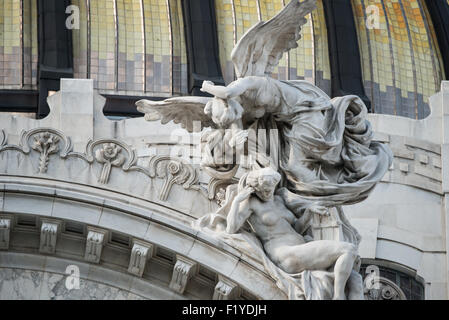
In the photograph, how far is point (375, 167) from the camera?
31.0m

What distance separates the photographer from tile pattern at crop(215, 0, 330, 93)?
50719mm

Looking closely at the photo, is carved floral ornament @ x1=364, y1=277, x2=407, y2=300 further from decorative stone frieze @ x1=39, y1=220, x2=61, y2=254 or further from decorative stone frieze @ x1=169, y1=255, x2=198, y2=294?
decorative stone frieze @ x1=39, y1=220, x2=61, y2=254

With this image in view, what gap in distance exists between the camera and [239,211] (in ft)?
98.5

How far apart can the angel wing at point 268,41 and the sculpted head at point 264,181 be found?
1.96 metres

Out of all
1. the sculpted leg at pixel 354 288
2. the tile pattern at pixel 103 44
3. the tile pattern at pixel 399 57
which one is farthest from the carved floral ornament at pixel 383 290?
the tile pattern at pixel 103 44

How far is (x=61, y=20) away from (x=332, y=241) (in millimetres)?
20415

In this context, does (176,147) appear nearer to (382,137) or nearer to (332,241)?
(382,137)

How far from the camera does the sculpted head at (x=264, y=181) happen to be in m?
30.0

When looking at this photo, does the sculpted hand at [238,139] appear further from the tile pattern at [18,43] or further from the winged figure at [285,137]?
the tile pattern at [18,43]

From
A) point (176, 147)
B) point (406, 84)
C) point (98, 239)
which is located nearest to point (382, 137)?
point (176, 147)

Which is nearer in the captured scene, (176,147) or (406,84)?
(176,147)

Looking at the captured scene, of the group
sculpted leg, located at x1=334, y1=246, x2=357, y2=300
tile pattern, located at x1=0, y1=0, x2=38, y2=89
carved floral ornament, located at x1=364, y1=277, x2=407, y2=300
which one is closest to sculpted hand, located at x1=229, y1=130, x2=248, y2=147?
sculpted leg, located at x1=334, y1=246, x2=357, y2=300
